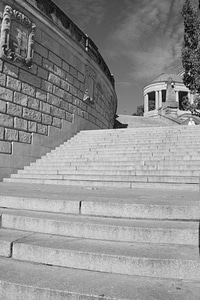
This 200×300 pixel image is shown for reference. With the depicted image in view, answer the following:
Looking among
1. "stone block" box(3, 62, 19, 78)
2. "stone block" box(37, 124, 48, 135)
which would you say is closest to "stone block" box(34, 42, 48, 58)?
"stone block" box(3, 62, 19, 78)

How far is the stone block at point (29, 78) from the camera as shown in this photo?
26.5 feet

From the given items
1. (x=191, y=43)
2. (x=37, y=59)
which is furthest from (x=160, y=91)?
(x=37, y=59)

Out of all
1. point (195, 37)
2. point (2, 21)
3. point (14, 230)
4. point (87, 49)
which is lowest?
point (14, 230)

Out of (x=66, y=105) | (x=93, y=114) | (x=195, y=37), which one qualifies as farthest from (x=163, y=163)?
(x=195, y=37)

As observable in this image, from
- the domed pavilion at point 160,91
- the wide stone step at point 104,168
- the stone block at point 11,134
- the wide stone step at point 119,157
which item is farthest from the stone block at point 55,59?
the domed pavilion at point 160,91

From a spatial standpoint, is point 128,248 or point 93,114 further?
point 93,114

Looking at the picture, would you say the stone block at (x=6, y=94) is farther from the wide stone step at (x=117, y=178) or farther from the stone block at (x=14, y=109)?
the wide stone step at (x=117, y=178)

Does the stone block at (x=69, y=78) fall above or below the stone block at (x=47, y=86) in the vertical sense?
above

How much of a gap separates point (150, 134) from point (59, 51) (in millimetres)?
4884

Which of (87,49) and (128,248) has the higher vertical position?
(87,49)

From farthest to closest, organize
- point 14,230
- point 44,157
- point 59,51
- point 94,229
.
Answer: point 59,51
point 44,157
point 14,230
point 94,229

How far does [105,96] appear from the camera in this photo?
1575cm

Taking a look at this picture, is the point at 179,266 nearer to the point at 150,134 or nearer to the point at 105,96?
the point at 150,134

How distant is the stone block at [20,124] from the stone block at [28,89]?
3.08 feet
